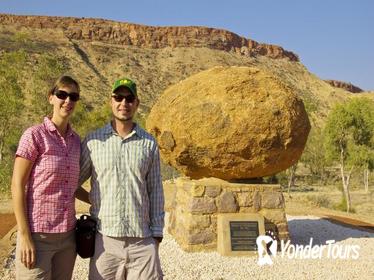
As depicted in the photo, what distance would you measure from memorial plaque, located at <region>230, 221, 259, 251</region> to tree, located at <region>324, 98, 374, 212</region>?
1526 cm

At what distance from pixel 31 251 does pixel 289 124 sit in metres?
4.86

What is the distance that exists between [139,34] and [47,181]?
3078 inches

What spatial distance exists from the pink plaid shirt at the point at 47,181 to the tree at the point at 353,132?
19546 mm

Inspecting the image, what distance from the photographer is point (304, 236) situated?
8164 millimetres

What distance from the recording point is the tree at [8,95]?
19.4 m

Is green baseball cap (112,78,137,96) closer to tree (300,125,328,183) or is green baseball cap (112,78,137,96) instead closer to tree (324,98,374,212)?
tree (324,98,374,212)

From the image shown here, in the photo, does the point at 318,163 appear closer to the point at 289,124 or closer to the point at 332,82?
the point at 289,124

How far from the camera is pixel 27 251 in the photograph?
2648mm

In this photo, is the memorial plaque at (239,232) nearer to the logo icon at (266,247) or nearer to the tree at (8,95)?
the logo icon at (266,247)

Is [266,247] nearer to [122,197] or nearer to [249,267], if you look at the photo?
[249,267]

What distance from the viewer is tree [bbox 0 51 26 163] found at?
63.7 feet

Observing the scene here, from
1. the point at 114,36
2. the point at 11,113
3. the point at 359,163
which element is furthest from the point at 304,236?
the point at 114,36

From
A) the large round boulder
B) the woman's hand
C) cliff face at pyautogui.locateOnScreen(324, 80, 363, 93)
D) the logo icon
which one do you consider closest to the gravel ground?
the logo icon

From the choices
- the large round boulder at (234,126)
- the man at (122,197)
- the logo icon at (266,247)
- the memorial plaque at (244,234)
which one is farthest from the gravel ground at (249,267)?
the man at (122,197)
